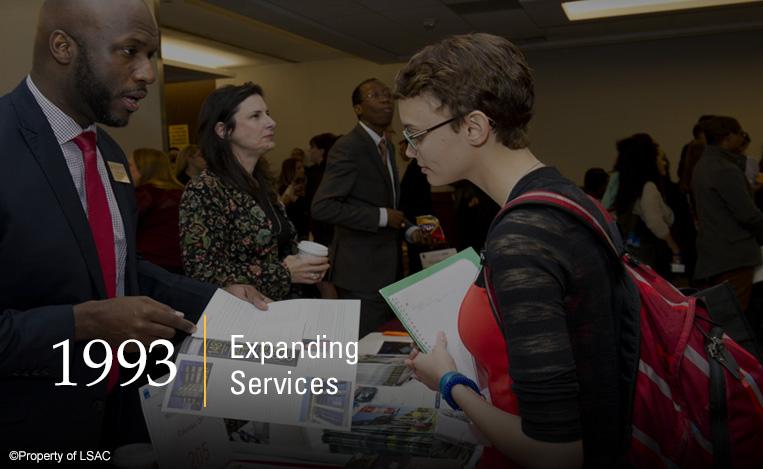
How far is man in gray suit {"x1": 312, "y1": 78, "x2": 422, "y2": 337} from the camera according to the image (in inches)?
124

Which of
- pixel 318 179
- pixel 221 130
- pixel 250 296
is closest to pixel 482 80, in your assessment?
pixel 250 296

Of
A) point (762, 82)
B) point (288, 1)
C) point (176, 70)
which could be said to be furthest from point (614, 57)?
point (176, 70)

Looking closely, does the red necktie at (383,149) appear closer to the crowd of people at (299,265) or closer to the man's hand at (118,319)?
the crowd of people at (299,265)

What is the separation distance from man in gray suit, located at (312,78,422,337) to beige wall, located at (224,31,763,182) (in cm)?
615

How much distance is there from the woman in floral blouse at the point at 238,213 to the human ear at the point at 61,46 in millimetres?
847

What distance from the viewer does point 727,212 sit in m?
4.14

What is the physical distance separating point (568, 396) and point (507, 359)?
0.42 feet

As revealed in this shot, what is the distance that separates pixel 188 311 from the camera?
1399 mm

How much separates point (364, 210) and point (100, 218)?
191 centimetres

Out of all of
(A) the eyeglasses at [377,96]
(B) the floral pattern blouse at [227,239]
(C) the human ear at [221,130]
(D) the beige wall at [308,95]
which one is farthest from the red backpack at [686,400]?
(D) the beige wall at [308,95]

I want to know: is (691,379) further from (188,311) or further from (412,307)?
(188,311)

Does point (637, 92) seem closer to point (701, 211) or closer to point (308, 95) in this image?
point (701, 211)

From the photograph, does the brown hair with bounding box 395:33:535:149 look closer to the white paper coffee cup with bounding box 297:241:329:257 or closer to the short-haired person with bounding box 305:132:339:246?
the white paper coffee cup with bounding box 297:241:329:257

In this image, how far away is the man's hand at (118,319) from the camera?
1.08m
